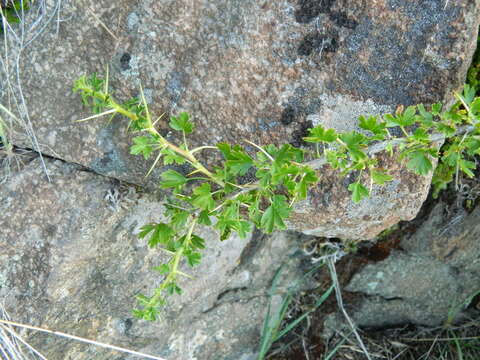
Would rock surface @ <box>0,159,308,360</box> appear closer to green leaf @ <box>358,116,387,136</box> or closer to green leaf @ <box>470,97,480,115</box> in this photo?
green leaf @ <box>358,116,387,136</box>

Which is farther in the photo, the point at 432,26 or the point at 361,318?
the point at 361,318

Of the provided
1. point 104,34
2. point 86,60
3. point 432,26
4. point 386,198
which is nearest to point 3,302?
point 86,60

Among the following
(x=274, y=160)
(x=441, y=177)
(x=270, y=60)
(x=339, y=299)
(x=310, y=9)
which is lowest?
(x=339, y=299)

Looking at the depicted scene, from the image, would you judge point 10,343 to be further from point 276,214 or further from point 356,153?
point 356,153

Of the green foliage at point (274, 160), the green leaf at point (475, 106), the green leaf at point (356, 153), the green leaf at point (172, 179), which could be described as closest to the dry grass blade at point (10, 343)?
the green foliage at point (274, 160)

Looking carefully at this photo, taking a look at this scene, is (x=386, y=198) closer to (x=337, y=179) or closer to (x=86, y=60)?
(x=337, y=179)

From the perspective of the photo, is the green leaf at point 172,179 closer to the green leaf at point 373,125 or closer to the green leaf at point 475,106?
the green leaf at point 373,125

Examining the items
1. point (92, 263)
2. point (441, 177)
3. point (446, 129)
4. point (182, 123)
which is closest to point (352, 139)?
point (446, 129)
